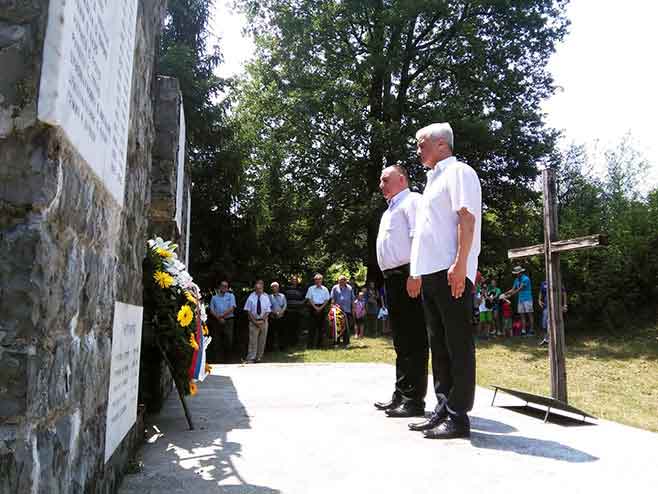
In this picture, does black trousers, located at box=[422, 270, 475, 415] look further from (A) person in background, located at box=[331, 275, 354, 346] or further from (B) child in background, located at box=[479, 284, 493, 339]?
(B) child in background, located at box=[479, 284, 493, 339]

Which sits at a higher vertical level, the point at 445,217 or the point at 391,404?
the point at 445,217

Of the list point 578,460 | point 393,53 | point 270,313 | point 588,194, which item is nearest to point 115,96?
point 578,460

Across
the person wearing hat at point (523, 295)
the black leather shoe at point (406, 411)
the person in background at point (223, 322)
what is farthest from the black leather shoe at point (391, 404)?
the person wearing hat at point (523, 295)

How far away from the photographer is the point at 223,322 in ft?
39.5

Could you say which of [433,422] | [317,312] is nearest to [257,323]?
[317,312]

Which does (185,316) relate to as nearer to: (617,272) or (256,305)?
(256,305)

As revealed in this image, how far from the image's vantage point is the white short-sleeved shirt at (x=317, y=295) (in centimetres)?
1345

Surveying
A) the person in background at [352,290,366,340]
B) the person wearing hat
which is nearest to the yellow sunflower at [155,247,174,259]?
the person in background at [352,290,366,340]

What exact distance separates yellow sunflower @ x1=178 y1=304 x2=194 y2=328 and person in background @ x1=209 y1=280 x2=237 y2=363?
846 cm

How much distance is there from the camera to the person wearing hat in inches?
560

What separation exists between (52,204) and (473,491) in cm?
204

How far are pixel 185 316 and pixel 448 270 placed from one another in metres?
1.70

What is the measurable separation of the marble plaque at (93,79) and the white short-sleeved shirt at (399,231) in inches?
89.4

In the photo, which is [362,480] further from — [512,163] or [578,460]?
[512,163]
